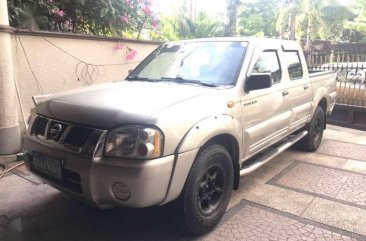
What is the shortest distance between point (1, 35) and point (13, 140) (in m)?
1.49

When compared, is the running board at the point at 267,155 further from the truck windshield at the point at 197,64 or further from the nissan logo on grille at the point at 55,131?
the nissan logo on grille at the point at 55,131

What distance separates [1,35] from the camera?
16.1 feet

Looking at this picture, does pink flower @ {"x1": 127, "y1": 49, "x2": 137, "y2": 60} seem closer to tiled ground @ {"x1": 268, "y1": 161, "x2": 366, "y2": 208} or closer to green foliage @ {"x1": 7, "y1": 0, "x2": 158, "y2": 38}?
green foliage @ {"x1": 7, "y1": 0, "x2": 158, "y2": 38}

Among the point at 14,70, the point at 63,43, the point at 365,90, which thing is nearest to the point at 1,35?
the point at 14,70

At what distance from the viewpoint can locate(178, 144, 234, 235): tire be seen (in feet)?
9.40

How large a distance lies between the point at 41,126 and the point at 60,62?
318 cm

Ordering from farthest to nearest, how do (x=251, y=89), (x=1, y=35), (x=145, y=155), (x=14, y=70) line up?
(x=14, y=70)
(x=1, y=35)
(x=251, y=89)
(x=145, y=155)

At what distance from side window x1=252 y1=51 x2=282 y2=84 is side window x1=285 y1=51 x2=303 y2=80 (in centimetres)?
35

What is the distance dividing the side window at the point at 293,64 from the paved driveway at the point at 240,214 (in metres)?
1.35

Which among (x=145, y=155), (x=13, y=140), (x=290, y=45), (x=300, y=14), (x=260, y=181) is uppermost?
(x=300, y=14)

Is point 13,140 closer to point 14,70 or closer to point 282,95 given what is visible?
point 14,70

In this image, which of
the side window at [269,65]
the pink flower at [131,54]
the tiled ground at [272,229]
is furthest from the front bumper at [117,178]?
the pink flower at [131,54]

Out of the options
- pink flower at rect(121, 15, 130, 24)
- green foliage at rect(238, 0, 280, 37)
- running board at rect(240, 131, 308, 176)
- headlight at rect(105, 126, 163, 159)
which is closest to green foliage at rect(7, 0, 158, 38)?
pink flower at rect(121, 15, 130, 24)

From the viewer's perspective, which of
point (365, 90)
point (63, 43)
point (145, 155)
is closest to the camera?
point (145, 155)
